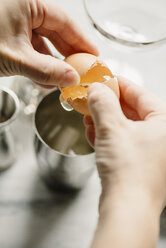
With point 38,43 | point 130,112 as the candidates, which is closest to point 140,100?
point 130,112

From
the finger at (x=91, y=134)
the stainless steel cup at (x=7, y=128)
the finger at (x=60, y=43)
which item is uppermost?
the finger at (x=60, y=43)

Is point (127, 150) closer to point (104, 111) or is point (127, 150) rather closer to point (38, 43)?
point (104, 111)

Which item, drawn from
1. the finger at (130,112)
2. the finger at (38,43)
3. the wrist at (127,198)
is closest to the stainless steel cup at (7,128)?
the finger at (38,43)

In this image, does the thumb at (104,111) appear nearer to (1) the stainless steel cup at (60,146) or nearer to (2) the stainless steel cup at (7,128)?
(1) the stainless steel cup at (60,146)

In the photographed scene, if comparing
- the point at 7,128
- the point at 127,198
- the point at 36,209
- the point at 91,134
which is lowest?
the point at 36,209

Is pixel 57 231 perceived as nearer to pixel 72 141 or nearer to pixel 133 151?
pixel 72 141

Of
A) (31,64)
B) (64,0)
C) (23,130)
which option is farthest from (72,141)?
(64,0)
